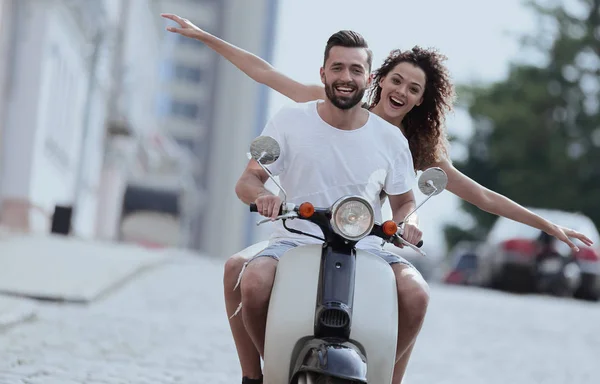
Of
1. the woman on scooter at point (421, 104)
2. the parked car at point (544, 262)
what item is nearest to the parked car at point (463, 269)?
the parked car at point (544, 262)

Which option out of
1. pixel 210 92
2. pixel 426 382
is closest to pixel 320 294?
pixel 426 382

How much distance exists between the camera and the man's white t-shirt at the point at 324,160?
552 centimetres

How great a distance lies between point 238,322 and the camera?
580cm

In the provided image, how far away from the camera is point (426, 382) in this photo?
952cm

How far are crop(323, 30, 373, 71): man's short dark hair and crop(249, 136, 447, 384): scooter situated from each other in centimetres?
53

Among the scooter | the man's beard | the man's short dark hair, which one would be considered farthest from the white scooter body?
the man's short dark hair

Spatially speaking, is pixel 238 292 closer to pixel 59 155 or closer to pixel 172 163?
pixel 59 155

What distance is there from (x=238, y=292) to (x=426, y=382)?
4.01 meters

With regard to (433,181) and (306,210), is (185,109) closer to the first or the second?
(433,181)

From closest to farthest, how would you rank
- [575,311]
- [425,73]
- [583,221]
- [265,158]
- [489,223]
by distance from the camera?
[265,158]
[425,73]
[575,311]
[583,221]
[489,223]

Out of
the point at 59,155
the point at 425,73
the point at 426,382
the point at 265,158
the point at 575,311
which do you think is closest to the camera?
the point at 265,158

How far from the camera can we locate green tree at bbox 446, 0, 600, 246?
50.2m

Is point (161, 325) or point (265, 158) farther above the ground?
point (265, 158)

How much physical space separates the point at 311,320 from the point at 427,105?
1417 mm
